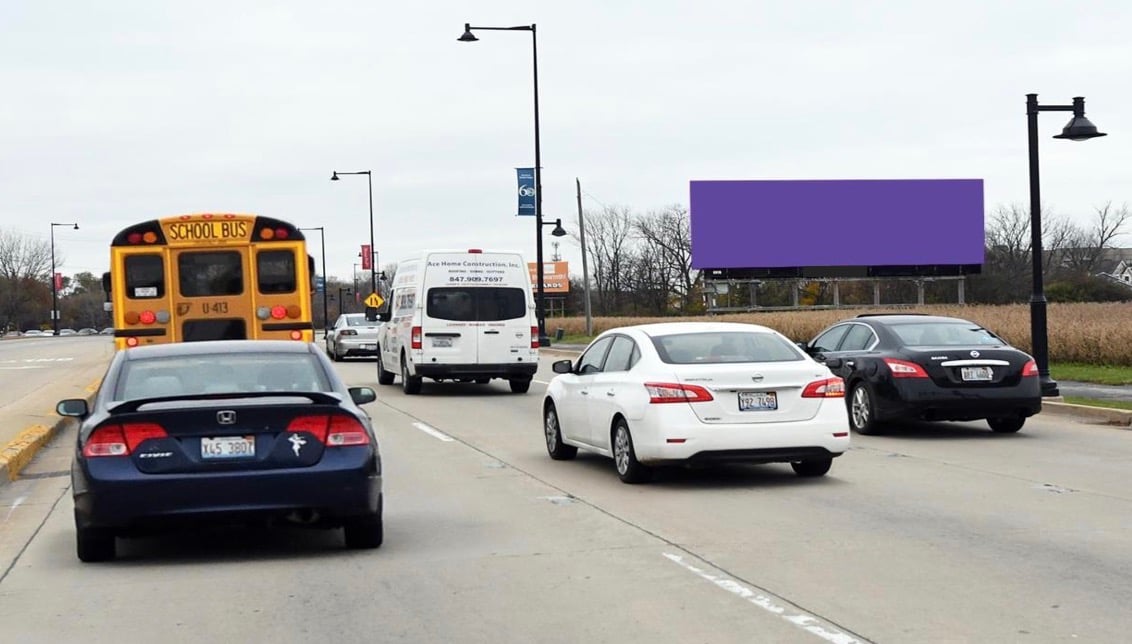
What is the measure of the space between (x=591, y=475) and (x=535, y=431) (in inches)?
194

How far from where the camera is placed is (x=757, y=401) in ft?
38.9

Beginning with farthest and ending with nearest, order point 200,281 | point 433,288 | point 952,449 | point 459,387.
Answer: point 459,387 < point 433,288 < point 200,281 < point 952,449

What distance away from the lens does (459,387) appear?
92.2 feet

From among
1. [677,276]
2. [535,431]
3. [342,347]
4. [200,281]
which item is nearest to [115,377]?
[535,431]

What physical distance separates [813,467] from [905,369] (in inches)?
154

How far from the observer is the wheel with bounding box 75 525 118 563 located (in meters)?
8.59

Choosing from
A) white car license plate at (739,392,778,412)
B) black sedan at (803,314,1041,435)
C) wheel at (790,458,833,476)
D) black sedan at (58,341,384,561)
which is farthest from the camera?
black sedan at (803,314,1041,435)

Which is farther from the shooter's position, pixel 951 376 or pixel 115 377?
pixel 951 376

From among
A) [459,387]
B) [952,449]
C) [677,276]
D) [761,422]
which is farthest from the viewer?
[677,276]

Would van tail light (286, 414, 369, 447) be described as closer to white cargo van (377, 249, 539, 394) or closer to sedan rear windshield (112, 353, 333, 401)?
sedan rear windshield (112, 353, 333, 401)

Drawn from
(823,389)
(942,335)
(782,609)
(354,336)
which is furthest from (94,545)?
(354,336)

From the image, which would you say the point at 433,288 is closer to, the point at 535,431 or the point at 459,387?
the point at 459,387

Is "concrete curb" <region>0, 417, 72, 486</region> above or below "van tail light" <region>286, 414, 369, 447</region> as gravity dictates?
below

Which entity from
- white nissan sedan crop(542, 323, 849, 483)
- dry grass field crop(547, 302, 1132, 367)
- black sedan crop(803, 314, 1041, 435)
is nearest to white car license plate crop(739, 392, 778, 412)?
white nissan sedan crop(542, 323, 849, 483)
